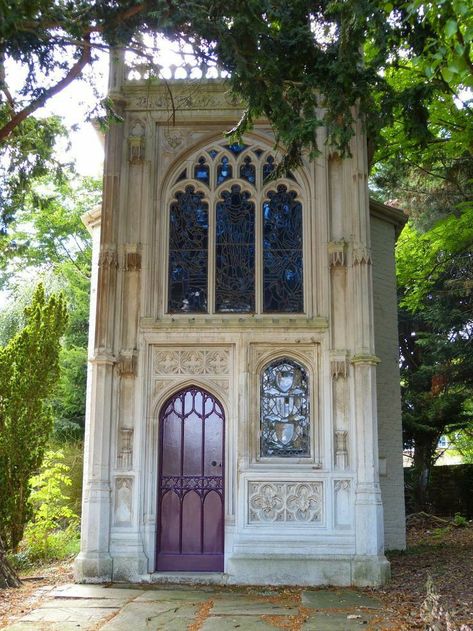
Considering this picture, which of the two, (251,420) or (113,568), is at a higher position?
(251,420)

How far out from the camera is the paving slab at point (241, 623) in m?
7.41

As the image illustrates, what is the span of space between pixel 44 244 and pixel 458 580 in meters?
19.9

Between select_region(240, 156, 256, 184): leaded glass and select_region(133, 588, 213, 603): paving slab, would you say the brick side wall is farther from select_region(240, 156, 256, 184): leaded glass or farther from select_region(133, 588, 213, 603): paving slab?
select_region(133, 588, 213, 603): paving slab

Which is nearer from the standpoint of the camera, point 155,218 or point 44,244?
point 155,218

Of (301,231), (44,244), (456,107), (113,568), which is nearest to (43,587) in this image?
(113,568)

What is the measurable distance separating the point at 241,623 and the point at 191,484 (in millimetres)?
3455

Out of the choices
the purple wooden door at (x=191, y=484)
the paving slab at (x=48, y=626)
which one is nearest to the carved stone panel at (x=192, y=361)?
the purple wooden door at (x=191, y=484)

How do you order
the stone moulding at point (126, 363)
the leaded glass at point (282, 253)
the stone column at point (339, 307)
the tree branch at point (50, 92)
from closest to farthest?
1. the tree branch at point (50, 92)
2. the stone column at point (339, 307)
3. the stone moulding at point (126, 363)
4. the leaded glass at point (282, 253)

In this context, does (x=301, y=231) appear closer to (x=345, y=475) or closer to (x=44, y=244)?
(x=345, y=475)

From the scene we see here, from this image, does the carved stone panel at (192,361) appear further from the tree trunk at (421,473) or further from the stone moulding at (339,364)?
the tree trunk at (421,473)

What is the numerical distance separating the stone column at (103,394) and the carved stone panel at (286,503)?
2186 mm

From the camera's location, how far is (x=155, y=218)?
11.7 meters

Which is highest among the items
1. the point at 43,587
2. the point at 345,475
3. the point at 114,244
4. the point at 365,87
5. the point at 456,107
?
the point at 456,107

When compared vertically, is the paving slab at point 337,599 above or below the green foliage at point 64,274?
below
